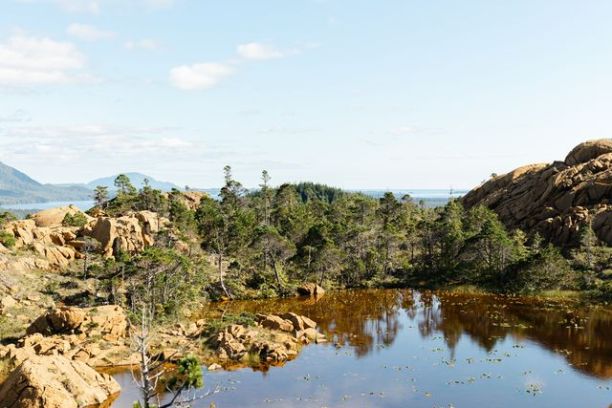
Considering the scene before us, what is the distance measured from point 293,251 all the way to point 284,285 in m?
6.28

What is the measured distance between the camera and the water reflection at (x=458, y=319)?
5441cm

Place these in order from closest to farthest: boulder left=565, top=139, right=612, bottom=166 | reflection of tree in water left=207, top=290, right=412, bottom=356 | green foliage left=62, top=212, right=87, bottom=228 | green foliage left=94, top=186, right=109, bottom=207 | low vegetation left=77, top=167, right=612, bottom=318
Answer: reflection of tree in water left=207, top=290, right=412, bottom=356 → low vegetation left=77, top=167, right=612, bottom=318 → green foliage left=62, top=212, right=87, bottom=228 → boulder left=565, top=139, right=612, bottom=166 → green foliage left=94, top=186, right=109, bottom=207

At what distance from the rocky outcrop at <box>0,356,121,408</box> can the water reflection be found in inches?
1020

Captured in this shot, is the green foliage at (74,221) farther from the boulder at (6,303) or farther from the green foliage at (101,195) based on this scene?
the green foliage at (101,195)

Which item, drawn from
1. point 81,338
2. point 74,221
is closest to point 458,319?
point 81,338

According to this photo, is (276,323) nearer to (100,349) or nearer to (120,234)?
(100,349)

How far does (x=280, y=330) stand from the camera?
58.9 m

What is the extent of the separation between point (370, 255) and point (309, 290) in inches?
647

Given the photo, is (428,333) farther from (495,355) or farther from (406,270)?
(406,270)

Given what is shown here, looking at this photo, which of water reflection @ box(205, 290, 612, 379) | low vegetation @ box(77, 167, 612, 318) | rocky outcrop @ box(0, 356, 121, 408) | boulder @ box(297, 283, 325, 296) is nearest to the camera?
rocky outcrop @ box(0, 356, 121, 408)

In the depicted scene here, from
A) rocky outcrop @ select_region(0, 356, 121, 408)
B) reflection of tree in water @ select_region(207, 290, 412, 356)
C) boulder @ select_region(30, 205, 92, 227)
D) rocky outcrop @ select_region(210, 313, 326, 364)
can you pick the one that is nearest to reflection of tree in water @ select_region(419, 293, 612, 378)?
reflection of tree in water @ select_region(207, 290, 412, 356)

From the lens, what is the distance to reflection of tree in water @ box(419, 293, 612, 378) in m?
51.5

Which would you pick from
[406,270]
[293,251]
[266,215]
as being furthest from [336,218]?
[293,251]

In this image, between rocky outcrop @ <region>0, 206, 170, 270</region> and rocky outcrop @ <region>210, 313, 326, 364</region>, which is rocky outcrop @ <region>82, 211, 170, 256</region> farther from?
rocky outcrop @ <region>210, 313, 326, 364</region>
